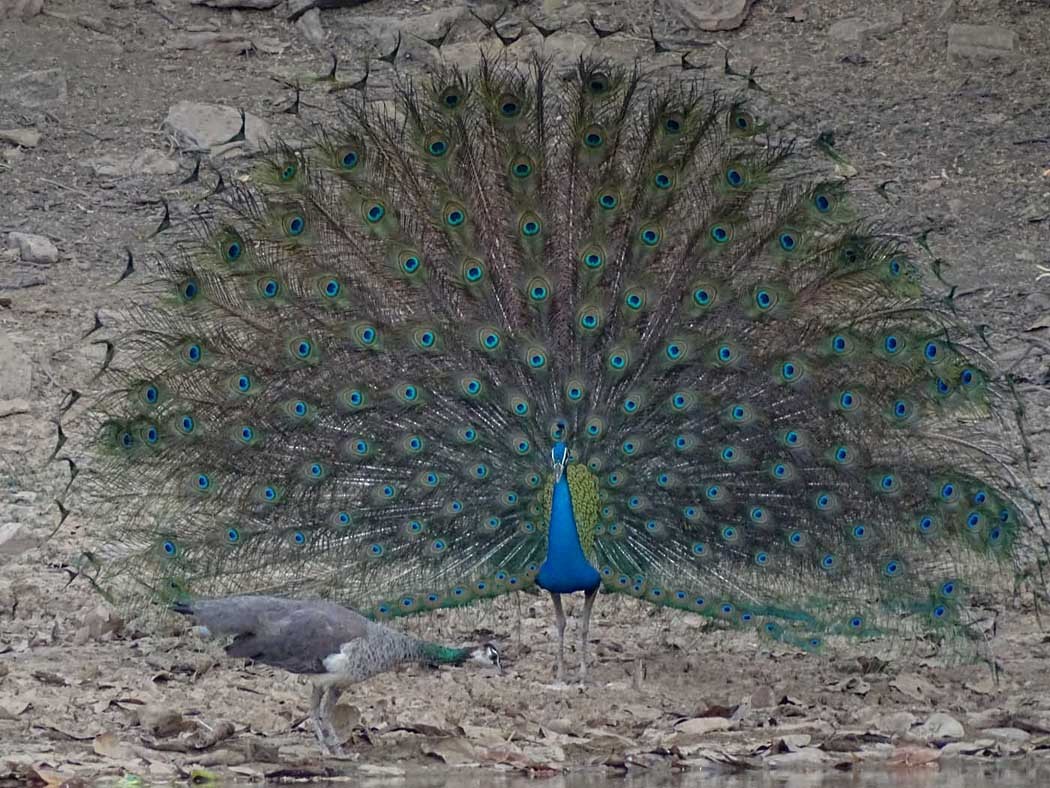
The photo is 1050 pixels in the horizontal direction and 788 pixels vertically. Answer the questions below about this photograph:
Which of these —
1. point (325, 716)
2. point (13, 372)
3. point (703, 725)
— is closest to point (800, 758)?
point (703, 725)

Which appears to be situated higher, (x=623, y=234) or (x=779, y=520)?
(x=623, y=234)

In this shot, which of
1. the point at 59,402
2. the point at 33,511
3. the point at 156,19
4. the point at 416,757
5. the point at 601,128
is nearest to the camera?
the point at 416,757

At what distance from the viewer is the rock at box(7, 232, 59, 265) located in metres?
14.0

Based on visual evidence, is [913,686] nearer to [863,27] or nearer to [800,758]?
[800,758]

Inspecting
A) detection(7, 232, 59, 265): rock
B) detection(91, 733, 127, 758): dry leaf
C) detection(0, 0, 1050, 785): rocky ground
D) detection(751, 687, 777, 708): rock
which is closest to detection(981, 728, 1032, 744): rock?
detection(0, 0, 1050, 785): rocky ground

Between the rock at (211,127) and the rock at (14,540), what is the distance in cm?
588

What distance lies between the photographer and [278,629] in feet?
23.2

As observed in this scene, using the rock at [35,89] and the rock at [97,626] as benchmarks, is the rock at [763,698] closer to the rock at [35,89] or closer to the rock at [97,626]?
the rock at [97,626]

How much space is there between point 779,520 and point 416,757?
2.06 metres

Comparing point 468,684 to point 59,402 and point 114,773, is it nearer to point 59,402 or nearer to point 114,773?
point 114,773

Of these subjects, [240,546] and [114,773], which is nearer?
[114,773]

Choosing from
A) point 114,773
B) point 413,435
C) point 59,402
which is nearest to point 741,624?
point 413,435

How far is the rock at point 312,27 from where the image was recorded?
17.1 metres

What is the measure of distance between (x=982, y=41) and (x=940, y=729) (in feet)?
32.0
